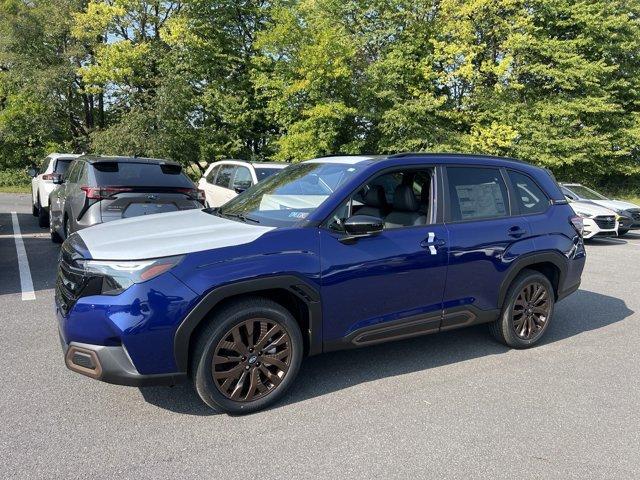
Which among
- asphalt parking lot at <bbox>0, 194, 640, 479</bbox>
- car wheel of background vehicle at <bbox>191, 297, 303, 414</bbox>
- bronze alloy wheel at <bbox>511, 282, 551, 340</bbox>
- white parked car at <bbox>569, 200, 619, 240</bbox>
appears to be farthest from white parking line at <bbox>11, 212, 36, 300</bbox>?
white parked car at <bbox>569, 200, 619, 240</bbox>

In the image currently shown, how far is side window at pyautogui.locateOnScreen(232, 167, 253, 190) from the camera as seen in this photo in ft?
34.1

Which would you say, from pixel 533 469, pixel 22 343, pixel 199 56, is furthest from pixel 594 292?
pixel 199 56

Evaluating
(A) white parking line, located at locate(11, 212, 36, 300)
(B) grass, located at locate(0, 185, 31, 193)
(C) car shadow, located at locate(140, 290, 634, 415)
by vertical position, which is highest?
(B) grass, located at locate(0, 185, 31, 193)

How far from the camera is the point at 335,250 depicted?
357 centimetres

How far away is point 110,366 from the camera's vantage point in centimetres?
301

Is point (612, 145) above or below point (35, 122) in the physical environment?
below

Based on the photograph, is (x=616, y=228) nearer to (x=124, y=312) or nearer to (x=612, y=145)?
(x=124, y=312)

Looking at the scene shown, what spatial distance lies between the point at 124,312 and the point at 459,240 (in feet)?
8.67

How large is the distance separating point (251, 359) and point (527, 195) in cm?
316

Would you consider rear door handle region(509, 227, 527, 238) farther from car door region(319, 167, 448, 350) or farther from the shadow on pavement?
the shadow on pavement

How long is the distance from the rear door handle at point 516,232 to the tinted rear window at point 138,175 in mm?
4586

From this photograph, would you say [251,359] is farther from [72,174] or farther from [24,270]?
[72,174]

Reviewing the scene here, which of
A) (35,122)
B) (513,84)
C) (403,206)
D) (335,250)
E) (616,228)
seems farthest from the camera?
(35,122)

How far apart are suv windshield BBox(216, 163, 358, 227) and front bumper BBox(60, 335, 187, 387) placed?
1.31m
